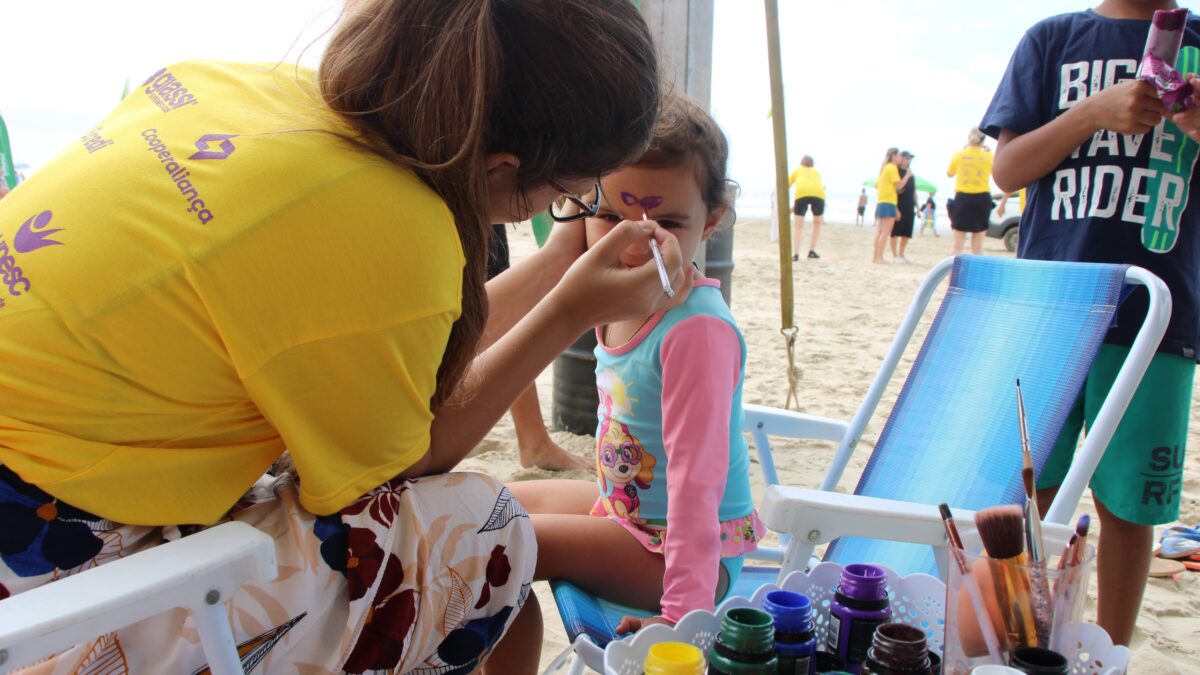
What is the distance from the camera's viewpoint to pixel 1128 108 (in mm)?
1549

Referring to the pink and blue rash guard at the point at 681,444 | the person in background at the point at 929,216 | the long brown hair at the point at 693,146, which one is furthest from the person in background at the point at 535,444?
the person in background at the point at 929,216

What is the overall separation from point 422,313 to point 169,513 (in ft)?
1.20

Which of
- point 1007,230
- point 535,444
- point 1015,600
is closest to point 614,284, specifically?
point 1015,600

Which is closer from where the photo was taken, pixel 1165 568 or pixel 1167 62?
pixel 1167 62

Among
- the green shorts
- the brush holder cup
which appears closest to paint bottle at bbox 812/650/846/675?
the brush holder cup

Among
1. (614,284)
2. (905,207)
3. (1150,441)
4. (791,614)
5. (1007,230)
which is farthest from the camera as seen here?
(1007,230)

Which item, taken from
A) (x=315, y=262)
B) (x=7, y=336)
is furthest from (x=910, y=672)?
(x=7, y=336)

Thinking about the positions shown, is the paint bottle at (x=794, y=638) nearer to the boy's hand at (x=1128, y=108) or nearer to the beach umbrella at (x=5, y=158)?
the boy's hand at (x=1128, y=108)

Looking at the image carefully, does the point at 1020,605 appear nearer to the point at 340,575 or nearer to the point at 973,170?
the point at 340,575

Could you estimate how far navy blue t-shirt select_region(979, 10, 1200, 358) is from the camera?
1650 mm

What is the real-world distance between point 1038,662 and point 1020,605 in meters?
0.05

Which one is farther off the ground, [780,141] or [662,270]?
[780,141]

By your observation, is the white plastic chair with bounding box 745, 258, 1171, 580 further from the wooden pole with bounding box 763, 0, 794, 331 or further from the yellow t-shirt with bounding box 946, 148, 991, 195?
the yellow t-shirt with bounding box 946, 148, 991, 195

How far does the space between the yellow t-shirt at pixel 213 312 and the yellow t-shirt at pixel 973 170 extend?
10.2 meters
